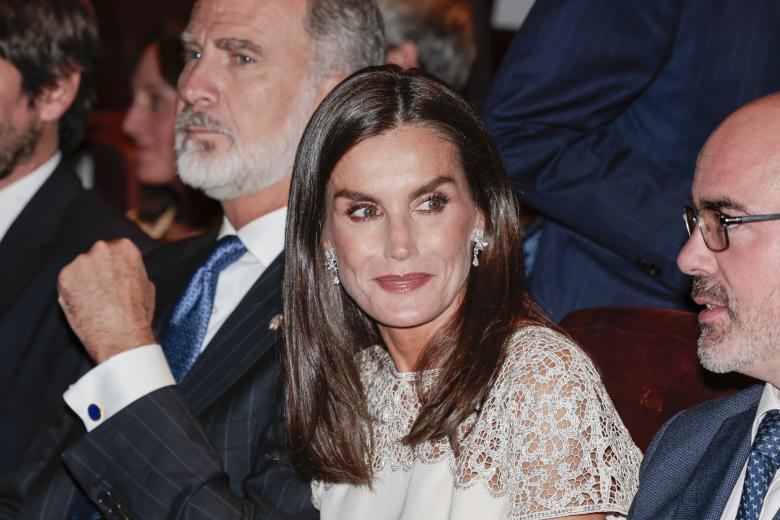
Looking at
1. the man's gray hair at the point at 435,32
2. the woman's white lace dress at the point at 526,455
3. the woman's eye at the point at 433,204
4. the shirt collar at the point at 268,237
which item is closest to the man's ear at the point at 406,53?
the man's gray hair at the point at 435,32

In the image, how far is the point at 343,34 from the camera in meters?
3.00

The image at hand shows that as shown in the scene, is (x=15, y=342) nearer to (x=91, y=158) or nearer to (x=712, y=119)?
(x=712, y=119)

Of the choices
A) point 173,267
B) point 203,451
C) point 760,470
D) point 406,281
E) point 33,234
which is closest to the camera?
point 760,470

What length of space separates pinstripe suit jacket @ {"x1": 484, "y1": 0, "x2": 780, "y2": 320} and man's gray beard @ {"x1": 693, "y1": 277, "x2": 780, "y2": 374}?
2.05 ft

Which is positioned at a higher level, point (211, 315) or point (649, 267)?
point (649, 267)

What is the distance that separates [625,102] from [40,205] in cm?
164

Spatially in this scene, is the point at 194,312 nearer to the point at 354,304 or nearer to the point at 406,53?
the point at 354,304

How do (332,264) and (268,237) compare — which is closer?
(332,264)

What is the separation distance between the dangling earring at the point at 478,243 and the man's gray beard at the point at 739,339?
1.51 ft

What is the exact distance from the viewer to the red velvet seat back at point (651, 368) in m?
2.23

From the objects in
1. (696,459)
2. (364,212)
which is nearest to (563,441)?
(696,459)

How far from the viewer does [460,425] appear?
214 cm

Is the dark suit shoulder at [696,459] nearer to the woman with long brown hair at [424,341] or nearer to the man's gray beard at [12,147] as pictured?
the woman with long brown hair at [424,341]

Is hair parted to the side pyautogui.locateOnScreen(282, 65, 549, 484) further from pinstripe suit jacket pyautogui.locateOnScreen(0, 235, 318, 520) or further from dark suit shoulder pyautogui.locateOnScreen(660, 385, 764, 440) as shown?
dark suit shoulder pyautogui.locateOnScreen(660, 385, 764, 440)
